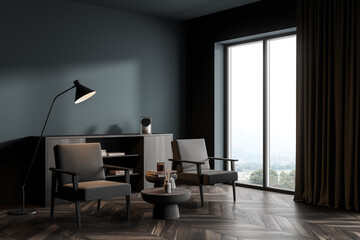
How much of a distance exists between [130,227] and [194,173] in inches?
55.3

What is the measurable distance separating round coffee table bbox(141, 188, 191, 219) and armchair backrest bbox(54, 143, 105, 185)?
0.71 m

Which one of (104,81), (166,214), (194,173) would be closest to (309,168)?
(194,173)

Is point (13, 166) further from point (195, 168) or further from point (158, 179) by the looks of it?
point (195, 168)

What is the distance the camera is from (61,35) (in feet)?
19.9

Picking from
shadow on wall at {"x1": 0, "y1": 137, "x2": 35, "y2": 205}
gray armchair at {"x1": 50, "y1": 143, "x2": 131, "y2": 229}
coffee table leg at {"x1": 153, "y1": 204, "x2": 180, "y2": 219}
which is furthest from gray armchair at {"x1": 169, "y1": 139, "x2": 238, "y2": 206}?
shadow on wall at {"x1": 0, "y1": 137, "x2": 35, "y2": 205}

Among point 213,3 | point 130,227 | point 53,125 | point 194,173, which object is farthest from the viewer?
point 213,3

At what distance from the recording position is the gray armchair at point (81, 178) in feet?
14.0

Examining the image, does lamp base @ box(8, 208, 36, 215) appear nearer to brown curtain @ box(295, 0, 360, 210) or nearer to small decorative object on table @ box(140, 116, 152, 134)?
small decorative object on table @ box(140, 116, 152, 134)

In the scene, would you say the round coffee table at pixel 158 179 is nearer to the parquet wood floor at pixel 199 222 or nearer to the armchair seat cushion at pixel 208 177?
the armchair seat cushion at pixel 208 177

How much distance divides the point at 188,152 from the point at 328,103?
6.45 ft

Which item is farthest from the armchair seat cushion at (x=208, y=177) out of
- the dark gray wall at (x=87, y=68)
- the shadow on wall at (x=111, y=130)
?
Result: the dark gray wall at (x=87, y=68)

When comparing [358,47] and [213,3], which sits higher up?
[213,3]

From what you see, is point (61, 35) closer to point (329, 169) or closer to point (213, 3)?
point (213, 3)

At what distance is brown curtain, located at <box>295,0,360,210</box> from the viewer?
16.7 ft
